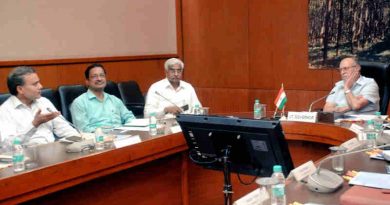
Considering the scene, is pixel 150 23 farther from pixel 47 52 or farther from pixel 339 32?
pixel 339 32

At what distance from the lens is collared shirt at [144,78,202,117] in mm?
3971

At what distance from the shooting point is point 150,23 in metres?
5.88

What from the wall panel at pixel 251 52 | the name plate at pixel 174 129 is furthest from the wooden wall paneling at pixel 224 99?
the name plate at pixel 174 129

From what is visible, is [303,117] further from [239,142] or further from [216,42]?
[216,42]

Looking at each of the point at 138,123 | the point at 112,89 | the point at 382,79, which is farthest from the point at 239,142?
the point at 112,89

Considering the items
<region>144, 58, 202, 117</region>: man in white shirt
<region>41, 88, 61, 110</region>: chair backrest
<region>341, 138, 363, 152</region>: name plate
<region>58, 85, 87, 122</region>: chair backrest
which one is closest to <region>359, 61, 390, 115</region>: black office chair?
<region>144, 58, 202, 117</region>: man in white shirt

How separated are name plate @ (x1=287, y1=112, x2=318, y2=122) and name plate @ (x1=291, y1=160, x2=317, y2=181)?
4.92 feet

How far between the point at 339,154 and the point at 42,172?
4.16ft

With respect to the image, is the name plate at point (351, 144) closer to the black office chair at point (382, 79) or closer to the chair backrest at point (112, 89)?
the black office chair at point (382, 79)

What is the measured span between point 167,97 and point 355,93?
1521 mm

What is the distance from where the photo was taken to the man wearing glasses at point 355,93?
11.9 feet

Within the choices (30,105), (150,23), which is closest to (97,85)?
(30,105)

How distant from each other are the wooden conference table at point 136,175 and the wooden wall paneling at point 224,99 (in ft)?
8.08

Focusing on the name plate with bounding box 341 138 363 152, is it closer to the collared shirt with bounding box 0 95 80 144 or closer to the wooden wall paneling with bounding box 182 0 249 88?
the collared shirt with bounding box 0 95 80 144
